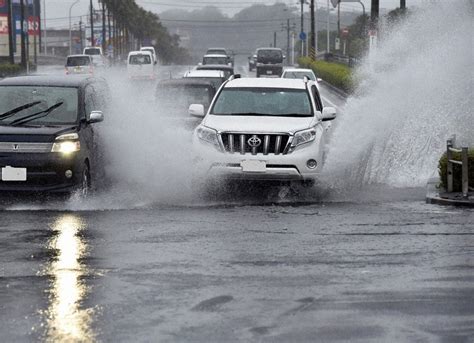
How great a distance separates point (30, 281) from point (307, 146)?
712 cm

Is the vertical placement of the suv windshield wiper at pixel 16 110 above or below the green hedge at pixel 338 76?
above

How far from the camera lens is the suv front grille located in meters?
16.0

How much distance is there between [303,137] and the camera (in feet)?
53.3

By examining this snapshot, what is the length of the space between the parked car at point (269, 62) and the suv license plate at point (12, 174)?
60950 millimetres

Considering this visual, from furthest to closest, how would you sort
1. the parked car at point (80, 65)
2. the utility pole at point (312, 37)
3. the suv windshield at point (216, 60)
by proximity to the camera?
the utility pole at point (312, 37) < the parked car at point (80, 65) < the suv windshield at point (216, 60)

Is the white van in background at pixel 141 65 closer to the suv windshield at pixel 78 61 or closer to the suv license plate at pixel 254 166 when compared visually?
the suv windshield at pixel 78 61

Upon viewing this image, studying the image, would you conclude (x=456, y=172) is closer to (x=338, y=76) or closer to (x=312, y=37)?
(x=338, y=76)

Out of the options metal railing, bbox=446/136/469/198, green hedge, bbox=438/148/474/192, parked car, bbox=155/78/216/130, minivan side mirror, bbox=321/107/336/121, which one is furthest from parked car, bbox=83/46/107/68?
metal railing, bbox=446/136/469/198

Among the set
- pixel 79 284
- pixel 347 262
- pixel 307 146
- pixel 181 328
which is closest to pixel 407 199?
pixel 307 146

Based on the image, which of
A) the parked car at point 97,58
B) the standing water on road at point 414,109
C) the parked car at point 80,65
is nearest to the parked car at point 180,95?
the standing water on road at point 414,109

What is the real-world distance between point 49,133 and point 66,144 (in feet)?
0.83

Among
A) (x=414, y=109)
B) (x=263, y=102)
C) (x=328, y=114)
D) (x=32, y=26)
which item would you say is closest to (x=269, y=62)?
(x=32, y=26)

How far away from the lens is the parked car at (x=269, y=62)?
76.1 m

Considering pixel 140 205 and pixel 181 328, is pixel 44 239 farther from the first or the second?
pixel 181 328
